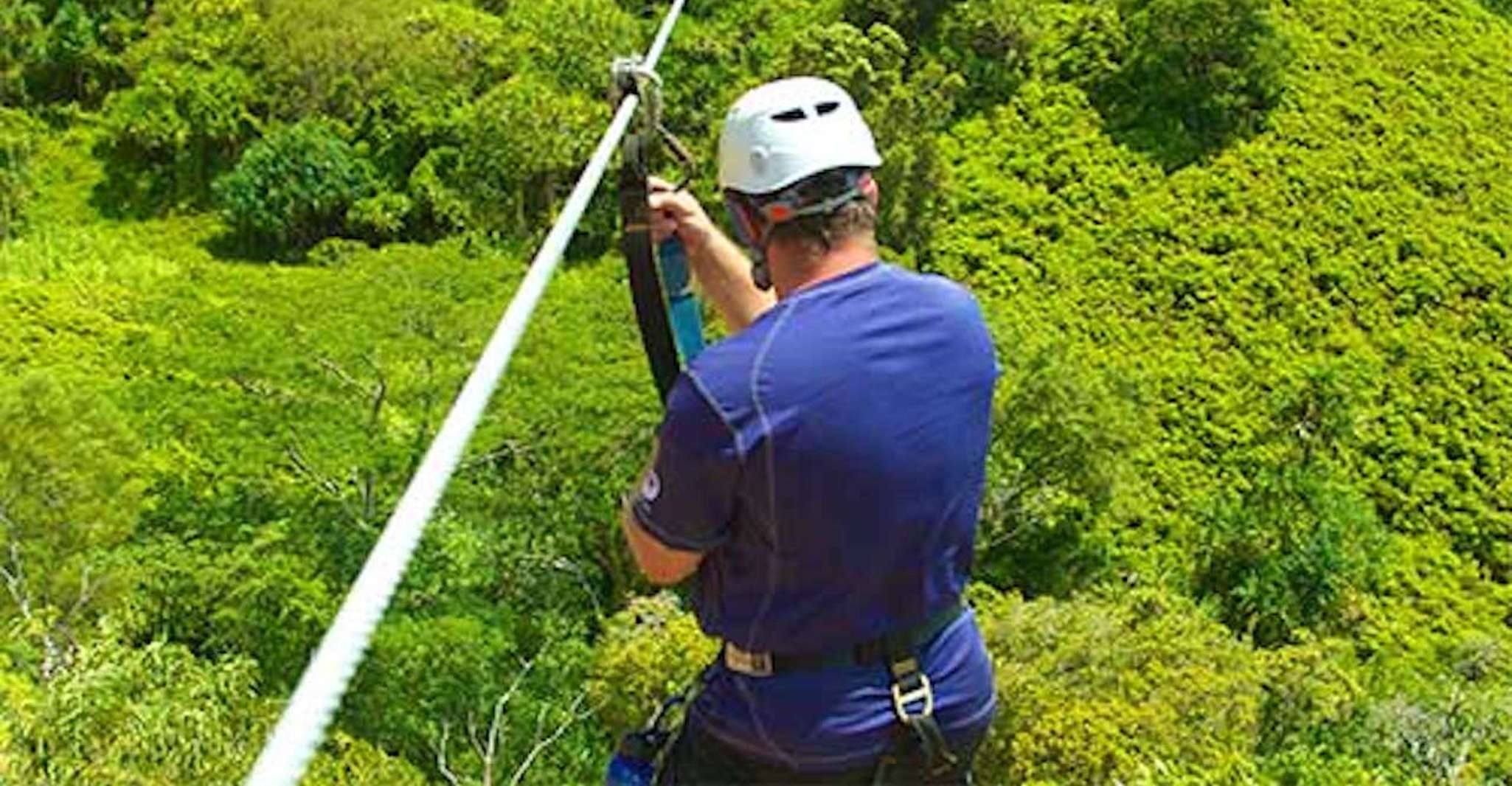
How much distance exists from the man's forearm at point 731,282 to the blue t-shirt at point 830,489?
0.52 meters

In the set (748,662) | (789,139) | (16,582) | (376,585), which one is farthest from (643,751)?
(16,582)

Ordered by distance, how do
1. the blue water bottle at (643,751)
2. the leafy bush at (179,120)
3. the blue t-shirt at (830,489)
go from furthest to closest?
the leafy bush at (179,120) → the blue water bottle at (643,751) → the blue t-shirt at (830,489)

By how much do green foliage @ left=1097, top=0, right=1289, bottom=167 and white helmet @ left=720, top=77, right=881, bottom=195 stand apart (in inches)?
863

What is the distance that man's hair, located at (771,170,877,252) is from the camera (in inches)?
82.4

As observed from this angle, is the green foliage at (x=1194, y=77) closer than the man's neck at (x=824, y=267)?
No

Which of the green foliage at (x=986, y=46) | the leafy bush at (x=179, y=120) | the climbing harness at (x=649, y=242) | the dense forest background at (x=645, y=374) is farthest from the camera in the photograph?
the leafy bush at (x=179, y=120)

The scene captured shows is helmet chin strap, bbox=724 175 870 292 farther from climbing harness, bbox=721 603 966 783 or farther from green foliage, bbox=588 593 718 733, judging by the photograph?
green foliage, bbox=588 593 718 733

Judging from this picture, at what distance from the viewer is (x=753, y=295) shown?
8.75 feet

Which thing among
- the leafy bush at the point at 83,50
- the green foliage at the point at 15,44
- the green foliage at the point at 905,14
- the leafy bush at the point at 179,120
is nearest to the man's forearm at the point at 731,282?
the green foliage at the point at 905,14

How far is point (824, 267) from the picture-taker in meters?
2.11

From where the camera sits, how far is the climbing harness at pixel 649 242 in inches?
102

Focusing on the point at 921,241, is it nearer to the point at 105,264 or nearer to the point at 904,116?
the point at 904,116

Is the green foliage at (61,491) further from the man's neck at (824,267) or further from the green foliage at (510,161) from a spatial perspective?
the man's neck at (824,267)

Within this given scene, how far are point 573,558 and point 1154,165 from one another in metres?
11.0
